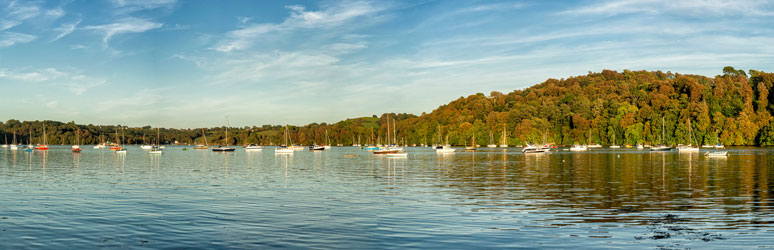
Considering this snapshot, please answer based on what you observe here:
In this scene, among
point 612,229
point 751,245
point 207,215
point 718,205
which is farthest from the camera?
point 718,205

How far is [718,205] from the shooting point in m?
34.4

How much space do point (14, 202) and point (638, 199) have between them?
3954 cm

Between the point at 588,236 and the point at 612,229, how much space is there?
2.44m

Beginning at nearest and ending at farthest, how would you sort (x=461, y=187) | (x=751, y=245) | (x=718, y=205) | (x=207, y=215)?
1. (x=751, y=245)
2. (x=207, y=215)
3. (x=718, y=205)
4. (x=461, y=187)

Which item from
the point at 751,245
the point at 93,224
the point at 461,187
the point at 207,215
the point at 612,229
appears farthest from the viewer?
the point at 461,187

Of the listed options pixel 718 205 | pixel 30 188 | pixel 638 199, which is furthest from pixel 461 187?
pixel 30 188

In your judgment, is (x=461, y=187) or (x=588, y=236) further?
(x=461, y=187)

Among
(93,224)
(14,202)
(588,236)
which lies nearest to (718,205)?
(588,236)

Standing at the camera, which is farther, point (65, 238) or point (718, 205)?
point (718, 205)

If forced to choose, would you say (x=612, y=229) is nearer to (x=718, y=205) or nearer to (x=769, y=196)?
(x=718, y=205)

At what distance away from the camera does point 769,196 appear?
3912 centimetres

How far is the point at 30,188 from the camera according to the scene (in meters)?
48.8

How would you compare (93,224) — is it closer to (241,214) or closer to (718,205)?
(241,214)

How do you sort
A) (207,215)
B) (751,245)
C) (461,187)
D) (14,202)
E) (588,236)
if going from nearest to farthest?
(751,245), (588,236), (207,215), (14,202), (461,187)
